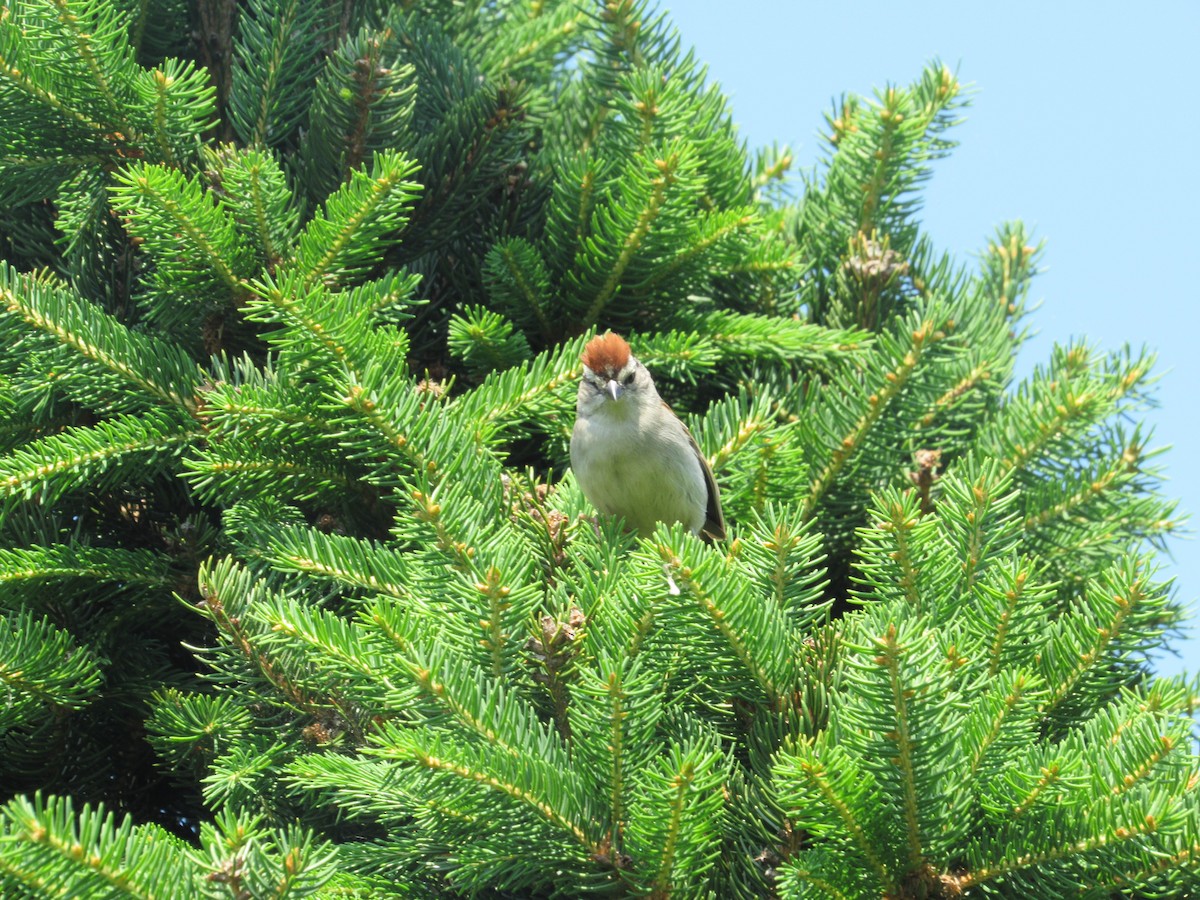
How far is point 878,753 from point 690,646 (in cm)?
35

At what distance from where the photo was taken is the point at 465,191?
9.34 feet

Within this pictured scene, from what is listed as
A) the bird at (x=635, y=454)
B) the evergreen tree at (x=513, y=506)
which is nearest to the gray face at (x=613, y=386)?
the bird at (x=635, y=454)

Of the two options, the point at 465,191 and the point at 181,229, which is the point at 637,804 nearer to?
the point at 181,229

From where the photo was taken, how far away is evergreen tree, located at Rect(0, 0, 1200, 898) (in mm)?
1552

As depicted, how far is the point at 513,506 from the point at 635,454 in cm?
91

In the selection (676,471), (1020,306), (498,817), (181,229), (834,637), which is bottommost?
(498,817)

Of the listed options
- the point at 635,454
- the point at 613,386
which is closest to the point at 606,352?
the point at 613,386

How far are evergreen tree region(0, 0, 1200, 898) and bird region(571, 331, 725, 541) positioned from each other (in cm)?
10

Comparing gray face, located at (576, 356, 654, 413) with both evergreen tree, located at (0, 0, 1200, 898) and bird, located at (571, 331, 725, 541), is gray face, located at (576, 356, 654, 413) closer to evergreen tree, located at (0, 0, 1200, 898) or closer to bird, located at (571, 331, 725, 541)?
bird, located at (571, 331, 725, 541)

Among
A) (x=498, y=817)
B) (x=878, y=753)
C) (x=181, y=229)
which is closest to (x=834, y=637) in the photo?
(x=878, y=753)

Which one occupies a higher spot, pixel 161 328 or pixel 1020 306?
pixel 1020 306

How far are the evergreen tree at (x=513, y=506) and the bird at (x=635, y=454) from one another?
0.31 feet

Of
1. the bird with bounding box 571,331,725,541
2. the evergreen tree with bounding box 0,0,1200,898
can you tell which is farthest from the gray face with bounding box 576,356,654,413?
the evergreen tree with bounding box 0,0,1200,898

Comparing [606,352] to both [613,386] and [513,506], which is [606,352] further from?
[513,506]
